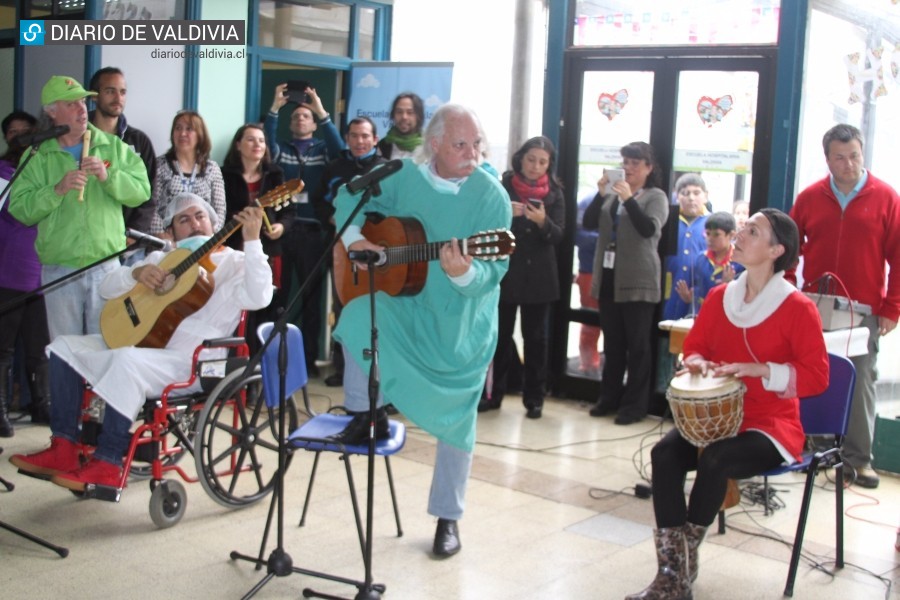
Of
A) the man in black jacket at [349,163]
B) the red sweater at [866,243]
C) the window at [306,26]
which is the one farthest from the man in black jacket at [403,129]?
the red sweater at [866,243]

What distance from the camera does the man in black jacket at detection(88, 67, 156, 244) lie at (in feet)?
18.8

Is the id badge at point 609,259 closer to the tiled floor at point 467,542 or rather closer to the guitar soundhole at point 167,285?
the tiled floor at point 467,542

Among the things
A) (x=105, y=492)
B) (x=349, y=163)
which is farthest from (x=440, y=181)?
(x=349, y=163)

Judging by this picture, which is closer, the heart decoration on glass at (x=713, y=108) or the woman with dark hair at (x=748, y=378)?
the woman with dark hair at (x=748, y=378)

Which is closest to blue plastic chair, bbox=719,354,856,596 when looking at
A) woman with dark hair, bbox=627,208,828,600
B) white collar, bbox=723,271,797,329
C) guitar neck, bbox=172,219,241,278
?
woman with dark hair, bbox=627,208,828,600

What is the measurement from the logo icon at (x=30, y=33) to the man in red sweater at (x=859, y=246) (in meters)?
4.51

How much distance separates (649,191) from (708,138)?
17.7 inches

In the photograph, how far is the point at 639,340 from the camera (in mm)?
6277

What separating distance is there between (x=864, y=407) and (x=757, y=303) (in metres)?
1.80

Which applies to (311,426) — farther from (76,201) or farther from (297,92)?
(297,92)

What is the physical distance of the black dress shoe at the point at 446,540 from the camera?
3969 mm

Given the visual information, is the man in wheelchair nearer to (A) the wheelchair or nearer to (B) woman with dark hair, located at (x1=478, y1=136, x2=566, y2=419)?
(A) the wheelchair

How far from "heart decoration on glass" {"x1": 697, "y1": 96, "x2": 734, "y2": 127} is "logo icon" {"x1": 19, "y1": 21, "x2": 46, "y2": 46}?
3.91m

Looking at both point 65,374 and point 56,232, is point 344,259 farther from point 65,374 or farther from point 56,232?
point 56,232
